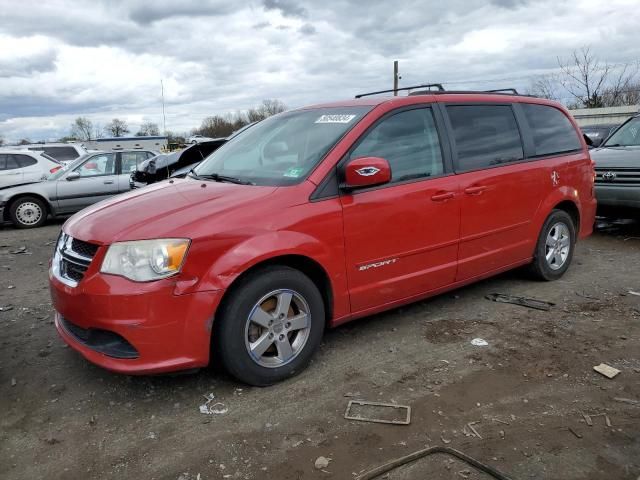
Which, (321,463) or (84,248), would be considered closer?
(321,463)

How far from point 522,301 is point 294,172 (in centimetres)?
258

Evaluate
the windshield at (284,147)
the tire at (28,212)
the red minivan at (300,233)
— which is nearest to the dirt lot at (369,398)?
the red minivan at (300,233)

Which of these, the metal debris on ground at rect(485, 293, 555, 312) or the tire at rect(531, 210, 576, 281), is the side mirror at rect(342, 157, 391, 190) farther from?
the tire at rect(531, 210, 576, 281)

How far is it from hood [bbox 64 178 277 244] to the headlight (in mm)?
46

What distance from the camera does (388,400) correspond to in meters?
3.12

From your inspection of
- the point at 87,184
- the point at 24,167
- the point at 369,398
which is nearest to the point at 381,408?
the point at 369,398

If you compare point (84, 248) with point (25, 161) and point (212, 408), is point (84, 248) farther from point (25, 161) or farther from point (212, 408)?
point (25, 161)

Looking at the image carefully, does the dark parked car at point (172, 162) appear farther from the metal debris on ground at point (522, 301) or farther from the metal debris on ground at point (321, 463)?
the metal debris on ground at point (321, 463)

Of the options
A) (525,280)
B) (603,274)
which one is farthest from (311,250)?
(603,274)

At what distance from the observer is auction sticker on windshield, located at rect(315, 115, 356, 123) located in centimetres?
379

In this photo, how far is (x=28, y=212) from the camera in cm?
1053

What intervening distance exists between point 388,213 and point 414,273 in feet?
1.86

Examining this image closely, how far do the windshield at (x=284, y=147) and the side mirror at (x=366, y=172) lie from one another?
0.89ft

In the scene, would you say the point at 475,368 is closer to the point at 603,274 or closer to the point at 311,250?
the point at 311,250
